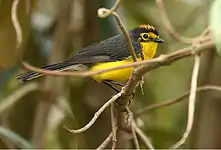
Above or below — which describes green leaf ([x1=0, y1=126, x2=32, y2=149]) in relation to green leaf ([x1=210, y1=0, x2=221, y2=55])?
below

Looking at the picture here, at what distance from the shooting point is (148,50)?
212 cm

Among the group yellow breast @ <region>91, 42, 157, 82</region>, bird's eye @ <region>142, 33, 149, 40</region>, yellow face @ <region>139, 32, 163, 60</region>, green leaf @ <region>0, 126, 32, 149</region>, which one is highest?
bird's eye @ <region>142, 33, 149, 40</region>

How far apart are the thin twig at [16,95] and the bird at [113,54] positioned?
20 centimetres

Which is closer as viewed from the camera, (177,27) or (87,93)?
(87,93)

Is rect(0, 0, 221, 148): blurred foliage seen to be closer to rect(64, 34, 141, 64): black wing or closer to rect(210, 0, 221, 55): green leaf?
rect(64, 34, 141, 64): black wing

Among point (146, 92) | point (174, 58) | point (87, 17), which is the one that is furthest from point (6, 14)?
point (174, 58)

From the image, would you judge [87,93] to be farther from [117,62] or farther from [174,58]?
[174,58]

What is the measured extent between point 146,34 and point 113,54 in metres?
0.16

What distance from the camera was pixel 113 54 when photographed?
2.08 metres

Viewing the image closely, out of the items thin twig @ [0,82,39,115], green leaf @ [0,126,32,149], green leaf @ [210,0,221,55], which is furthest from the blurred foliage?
green leaf @ [210,0,221,55]

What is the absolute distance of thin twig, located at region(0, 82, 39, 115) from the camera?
1.94m

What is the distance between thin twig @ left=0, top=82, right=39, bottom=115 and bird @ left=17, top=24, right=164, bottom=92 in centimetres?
20

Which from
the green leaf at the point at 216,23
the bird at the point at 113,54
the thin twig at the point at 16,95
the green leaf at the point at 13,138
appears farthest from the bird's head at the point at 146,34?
the green leaf at the point at 216,23

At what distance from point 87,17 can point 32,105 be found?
1.35ft
